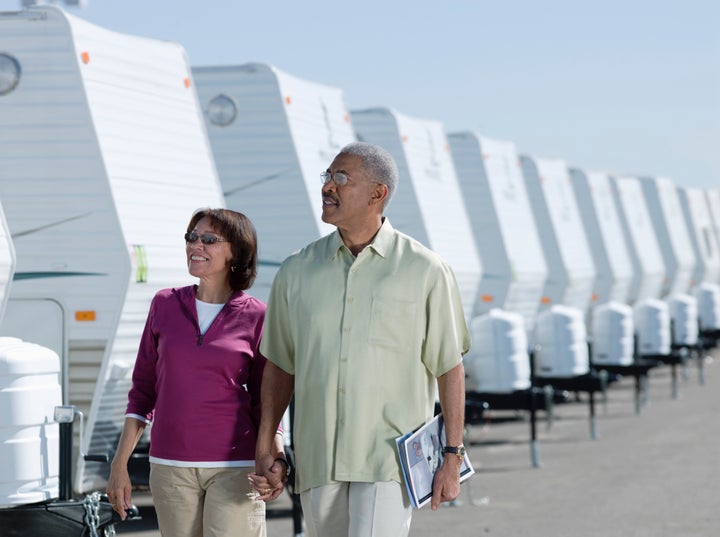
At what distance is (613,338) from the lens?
64.0 ft

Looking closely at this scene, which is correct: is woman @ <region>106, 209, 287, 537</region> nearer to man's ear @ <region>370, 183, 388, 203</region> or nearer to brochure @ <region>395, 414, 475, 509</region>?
brochure @ <region>395, 414, 475, 509</region>

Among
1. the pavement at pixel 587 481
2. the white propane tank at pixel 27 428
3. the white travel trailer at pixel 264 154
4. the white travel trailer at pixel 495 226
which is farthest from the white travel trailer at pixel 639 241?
the white propane tank at pixel 27 428

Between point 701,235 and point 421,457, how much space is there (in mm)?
31699

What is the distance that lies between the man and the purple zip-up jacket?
17 cm

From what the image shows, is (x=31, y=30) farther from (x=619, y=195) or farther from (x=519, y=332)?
(x=619, y=195)

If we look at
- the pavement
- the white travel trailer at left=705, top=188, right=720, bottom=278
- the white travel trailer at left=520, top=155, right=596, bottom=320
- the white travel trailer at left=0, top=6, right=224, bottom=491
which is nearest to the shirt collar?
the white travel trailer at left=0, top=6, right=224, bottom=491

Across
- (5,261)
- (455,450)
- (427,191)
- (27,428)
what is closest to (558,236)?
(427,191)

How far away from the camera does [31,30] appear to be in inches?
364

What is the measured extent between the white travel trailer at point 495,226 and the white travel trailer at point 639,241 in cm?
800

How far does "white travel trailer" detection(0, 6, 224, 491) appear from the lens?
9.25 meters

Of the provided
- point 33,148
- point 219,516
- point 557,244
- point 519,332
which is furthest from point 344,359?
point 557,244

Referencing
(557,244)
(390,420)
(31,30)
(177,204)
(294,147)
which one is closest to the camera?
(390,420)

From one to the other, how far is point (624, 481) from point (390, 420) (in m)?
8.00

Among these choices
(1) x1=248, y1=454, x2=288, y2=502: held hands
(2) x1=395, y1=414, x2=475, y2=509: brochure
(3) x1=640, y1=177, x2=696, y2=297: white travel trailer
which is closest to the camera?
(2) x1=395, y1=414, x2=475, y2=509: brochure
